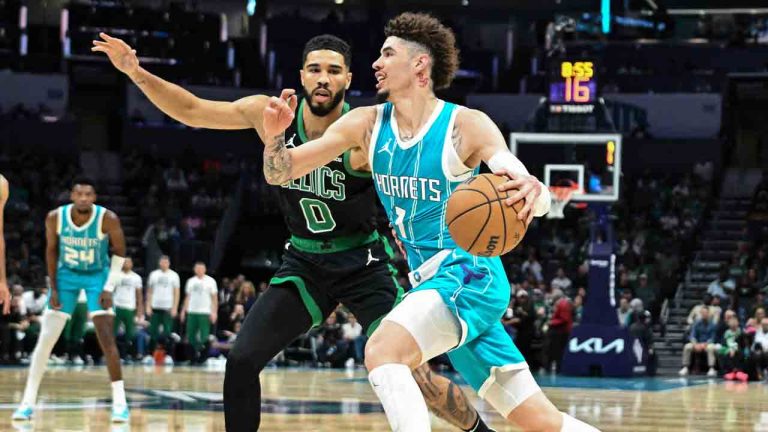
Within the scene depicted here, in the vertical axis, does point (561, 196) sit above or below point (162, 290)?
above

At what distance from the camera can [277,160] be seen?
490 cm

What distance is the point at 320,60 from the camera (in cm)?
596

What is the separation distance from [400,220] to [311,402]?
→ 630 cm

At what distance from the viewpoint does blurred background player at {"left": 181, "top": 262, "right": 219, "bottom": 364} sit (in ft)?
62.8

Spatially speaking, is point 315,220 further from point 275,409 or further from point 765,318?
point 765,318

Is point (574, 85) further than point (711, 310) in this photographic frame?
No

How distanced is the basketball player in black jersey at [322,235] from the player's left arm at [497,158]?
79 cm

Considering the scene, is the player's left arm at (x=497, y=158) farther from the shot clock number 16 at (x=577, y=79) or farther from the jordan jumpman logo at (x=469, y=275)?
the shot clock number 16 at (x=577, y=79)

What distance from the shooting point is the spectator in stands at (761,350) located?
18484 millimetres

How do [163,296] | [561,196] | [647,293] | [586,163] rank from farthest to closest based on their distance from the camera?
[647,293] → [163,296] → [586,163] → [561,196]

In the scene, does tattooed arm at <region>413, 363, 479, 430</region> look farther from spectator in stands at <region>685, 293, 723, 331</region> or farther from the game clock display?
spectator in stands at <region>685, 293, 723, 331</region>

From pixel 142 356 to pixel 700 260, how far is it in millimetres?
12656

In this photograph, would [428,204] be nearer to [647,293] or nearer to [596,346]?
[596,346]

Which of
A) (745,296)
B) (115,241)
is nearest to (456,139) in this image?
(115,241)
